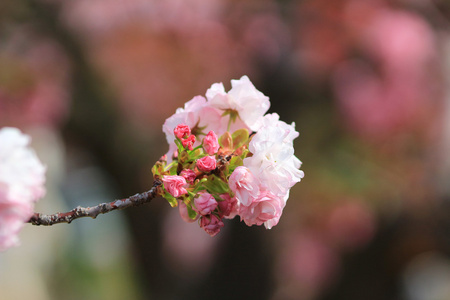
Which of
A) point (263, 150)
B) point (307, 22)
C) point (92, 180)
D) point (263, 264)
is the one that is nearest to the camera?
point (263, 150)

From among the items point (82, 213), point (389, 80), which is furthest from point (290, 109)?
point (82, 213)

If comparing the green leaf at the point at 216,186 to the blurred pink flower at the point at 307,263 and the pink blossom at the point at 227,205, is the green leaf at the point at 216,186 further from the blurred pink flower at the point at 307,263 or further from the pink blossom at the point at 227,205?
the blurred pink flower at the point at 307,263

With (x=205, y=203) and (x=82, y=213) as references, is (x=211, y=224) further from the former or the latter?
(x=82, y=213)

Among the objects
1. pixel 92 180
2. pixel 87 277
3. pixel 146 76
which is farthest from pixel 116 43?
pixel 87 277

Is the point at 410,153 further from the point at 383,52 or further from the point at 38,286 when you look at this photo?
the point at 38,286

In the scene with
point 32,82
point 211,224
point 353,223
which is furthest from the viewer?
point 353,223

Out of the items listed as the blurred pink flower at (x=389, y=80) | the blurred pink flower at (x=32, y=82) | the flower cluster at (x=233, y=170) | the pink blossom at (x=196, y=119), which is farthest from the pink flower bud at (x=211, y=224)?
the blurred pink flower at (x=389, y=80)
